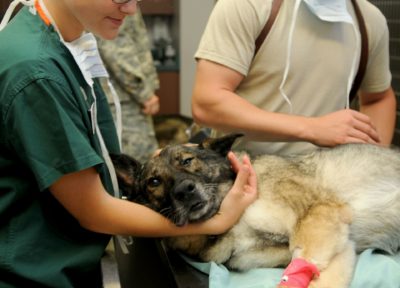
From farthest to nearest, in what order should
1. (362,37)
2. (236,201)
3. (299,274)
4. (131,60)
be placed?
(131,60) < (362,37) < (236,201) < (299,274)

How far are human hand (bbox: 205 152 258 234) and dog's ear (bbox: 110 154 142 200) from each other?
0.32 m

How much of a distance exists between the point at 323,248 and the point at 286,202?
173mm

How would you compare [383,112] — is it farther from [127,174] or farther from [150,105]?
[150,105]

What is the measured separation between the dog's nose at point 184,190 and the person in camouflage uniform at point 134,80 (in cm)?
179

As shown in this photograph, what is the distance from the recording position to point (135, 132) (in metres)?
3.35

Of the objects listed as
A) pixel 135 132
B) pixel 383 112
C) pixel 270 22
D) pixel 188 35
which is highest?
pixel 270 22

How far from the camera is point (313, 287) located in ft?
3.72

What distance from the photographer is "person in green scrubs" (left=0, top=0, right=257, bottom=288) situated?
978 millimetres

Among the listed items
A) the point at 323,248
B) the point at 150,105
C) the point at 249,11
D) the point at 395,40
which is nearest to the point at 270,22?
the point at 249,11

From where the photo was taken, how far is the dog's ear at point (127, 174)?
141 centimetres

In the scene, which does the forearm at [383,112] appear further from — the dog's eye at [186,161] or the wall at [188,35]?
the wall at [188,35]

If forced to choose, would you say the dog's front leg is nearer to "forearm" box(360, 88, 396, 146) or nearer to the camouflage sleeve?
"forearm" box(360, 88, 396, 146)

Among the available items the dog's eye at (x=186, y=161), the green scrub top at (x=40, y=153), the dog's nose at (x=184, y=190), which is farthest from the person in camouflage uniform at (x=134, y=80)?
the green scrub top at (x=40, y=153)

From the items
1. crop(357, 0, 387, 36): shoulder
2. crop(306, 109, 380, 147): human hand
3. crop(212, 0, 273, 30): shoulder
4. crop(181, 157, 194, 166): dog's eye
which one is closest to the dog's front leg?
crop(306, 109, 380, 147): human hand
